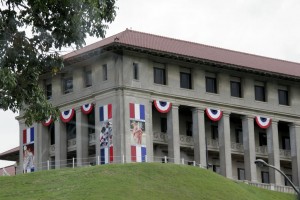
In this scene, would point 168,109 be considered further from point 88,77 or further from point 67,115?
point 67,115

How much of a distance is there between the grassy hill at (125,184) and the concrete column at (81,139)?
1429 cm

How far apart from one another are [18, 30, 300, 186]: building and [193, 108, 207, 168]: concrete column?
0.29 feet

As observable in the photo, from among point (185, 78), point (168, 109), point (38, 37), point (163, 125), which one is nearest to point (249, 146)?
point (163, 125)

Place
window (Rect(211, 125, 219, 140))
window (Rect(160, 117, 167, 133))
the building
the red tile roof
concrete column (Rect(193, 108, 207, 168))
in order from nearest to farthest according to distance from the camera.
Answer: the building, the red tile roof, concrete column (Rect(193, 108, 207, 168)), window (Rect(160, 117, 167, 133)), window (Rect(211, 125, 219, 140))

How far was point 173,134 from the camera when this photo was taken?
77438 mm

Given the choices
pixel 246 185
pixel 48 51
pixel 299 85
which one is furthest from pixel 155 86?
pixel 48 51

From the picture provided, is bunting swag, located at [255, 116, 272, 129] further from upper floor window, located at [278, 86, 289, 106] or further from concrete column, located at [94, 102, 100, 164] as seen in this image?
concrete column, located at [94, 102, 100, 164]

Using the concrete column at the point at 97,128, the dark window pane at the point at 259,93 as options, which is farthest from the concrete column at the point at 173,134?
the dark window pane at the point at 259,93

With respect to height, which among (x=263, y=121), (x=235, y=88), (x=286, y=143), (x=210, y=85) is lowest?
(x=286, y=143)

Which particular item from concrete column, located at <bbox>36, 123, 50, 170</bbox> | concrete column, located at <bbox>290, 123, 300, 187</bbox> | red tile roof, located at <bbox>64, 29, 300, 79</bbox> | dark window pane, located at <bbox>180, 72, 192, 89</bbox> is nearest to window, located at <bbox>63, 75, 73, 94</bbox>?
red tile roof, located at <bbox>64, 29, 300, 79</bbox>

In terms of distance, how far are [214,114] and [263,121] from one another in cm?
589

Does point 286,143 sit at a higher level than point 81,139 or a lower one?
lower

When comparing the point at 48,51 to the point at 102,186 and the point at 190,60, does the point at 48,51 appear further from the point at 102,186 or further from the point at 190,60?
the point at 190,60

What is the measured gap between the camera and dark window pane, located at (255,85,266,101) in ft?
278
